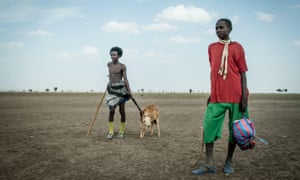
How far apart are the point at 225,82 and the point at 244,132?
0.82 metres

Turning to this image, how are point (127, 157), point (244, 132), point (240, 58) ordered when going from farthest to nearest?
1. point (127, 157)
2. point (240, 58)
3. point (244, 132)

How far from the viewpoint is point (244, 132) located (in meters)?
4.40

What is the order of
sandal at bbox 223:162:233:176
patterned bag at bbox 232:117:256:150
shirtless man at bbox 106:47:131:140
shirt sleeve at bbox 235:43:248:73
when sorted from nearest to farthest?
patterned bag at bbox 232:117:256:150 < shirt sleeve at bbox 235:43:248:73 < sandal at bbox 223:162:233:176 < shirtless man at bbox 106:47:131:140

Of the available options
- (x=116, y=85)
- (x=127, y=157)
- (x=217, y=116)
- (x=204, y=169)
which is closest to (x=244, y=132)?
(x=217, y=116)

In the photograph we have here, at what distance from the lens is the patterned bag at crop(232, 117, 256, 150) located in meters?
4.40

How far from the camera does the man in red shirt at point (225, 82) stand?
4.55 metres

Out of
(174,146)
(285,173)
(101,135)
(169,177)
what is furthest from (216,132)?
(101,135)

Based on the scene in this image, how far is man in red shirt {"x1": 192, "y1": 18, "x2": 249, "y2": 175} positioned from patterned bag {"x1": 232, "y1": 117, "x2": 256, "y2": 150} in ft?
0.53

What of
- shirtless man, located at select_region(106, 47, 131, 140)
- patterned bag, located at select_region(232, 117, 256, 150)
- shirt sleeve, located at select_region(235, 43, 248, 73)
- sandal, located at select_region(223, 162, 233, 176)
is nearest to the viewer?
patterned bag, located at select_region(232, 117, 256, 150)

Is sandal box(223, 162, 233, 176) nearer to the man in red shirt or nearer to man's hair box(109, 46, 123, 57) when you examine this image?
the man in red shirt

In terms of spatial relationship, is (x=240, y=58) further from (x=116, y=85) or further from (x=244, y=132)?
(x=116, y=85)

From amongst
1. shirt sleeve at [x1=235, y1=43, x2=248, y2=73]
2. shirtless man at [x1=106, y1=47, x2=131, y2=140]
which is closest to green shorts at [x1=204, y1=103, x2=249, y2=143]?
shirt sleeve at [x1=235, y1=43, x2=248, y2=73]

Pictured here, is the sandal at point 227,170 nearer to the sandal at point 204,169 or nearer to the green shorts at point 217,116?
the sandal at point 204,169

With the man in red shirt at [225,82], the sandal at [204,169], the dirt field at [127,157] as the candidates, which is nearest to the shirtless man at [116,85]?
the dirt field at [127,157]
